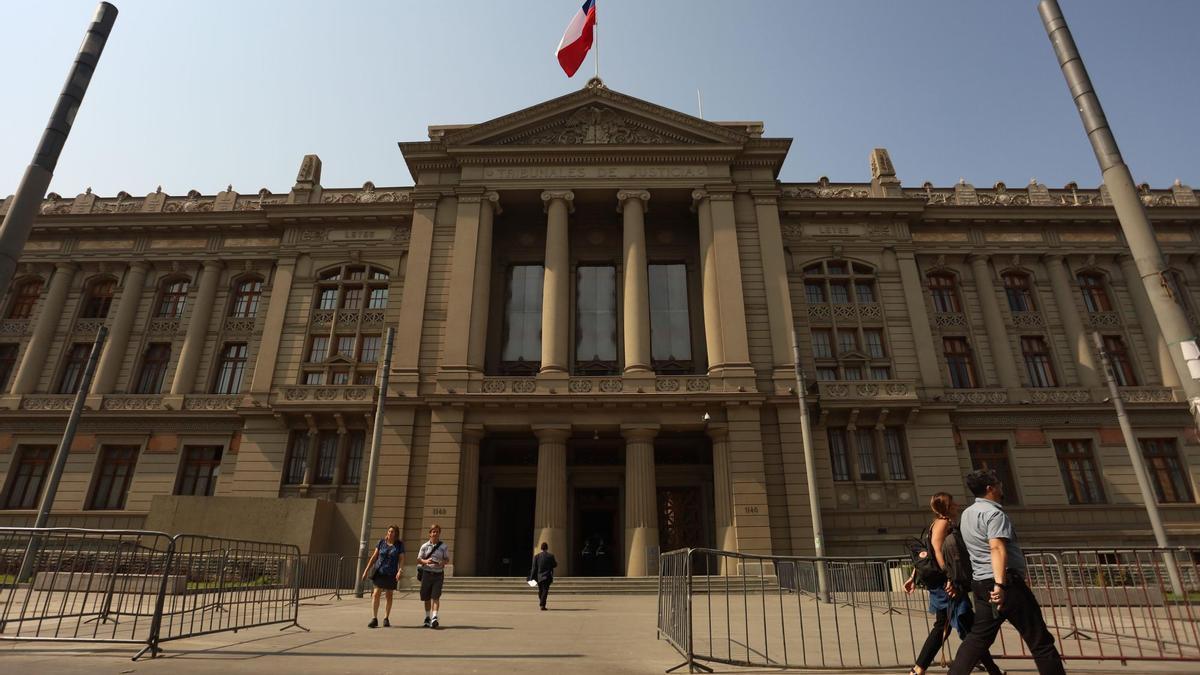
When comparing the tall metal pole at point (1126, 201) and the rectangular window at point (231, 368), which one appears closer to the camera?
the tall metal pole at point (1126, 201)

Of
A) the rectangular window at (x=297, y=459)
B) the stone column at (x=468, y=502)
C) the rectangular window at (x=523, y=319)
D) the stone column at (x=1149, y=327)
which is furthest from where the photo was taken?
the rectangular window at (x=523, y=319)

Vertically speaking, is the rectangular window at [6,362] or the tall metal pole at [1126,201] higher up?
the rectangular window at [6,362]


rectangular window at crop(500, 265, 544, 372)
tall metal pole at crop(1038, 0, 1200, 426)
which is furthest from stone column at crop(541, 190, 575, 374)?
tall metal pole at crop(1038, 0, 1200, 426)

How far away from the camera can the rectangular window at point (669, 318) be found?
28094 millimetres

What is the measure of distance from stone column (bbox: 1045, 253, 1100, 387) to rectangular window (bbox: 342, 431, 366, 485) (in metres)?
32.3

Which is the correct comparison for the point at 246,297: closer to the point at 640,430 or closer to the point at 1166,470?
the point at 640,430

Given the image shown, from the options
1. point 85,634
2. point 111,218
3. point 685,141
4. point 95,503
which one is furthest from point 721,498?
point 111,218

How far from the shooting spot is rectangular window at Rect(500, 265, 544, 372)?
2836 cm

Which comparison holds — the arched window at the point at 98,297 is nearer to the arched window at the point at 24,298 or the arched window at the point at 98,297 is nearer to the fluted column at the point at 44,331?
the fluted column at the point at 44,331

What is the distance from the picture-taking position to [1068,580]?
932cm

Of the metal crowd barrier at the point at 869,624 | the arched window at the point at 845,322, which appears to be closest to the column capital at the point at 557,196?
the arched window at the point at 845,322

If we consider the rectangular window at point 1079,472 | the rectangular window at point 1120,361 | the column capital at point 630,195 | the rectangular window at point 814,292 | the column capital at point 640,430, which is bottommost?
the rectangular window at point 1079,472

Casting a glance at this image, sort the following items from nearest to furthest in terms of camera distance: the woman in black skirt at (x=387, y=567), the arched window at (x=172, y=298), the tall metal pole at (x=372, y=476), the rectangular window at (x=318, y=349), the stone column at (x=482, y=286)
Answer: the woman in black skirt at (x=387, y=567)
the tall metal pole at (x=372, y=476)
the stone column at (x=482, y=286)
the rectangular window at (x=318, y=349)
the arched window at (x=172, y=298)

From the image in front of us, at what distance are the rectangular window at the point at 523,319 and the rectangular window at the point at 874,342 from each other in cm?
1526
